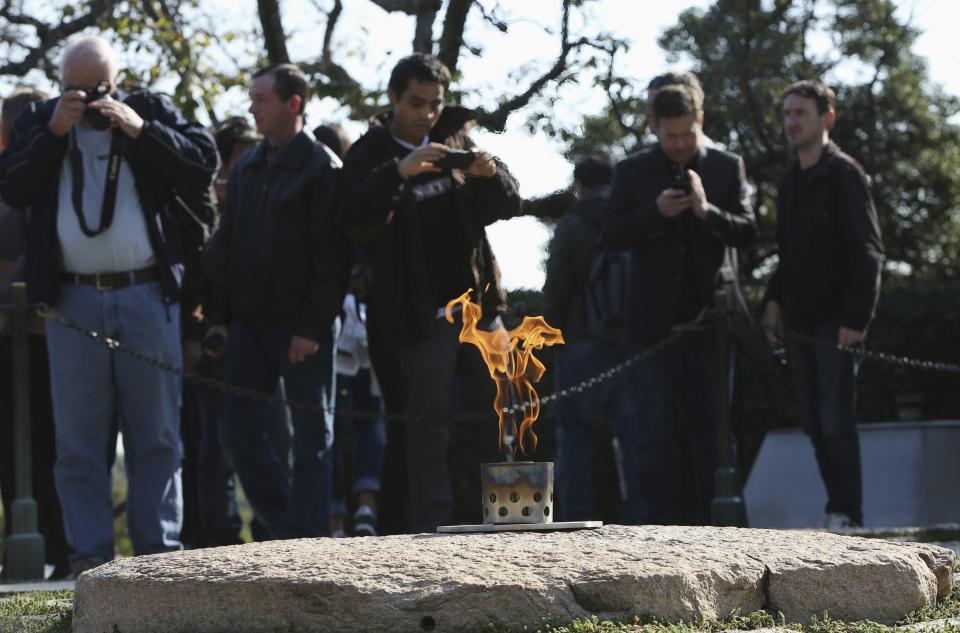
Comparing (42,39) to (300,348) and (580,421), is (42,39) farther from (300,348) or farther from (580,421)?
(300,348)

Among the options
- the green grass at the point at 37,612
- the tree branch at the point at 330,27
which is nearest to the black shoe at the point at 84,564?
the green grass at the point at 37,612

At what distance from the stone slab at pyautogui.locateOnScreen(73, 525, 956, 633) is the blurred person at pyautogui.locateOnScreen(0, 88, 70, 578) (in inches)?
150

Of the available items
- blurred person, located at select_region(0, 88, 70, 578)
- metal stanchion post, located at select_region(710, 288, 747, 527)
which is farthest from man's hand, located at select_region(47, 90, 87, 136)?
metal stanchion post, located at select_region(710, 288, 747, 527)

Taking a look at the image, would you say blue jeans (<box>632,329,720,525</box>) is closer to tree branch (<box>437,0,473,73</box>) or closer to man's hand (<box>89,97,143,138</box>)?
man's hand (<box>89,97,143,138</box>)

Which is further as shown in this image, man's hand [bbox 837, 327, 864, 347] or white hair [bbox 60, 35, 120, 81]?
man's hand [bbox 837, 327, 864, 347]

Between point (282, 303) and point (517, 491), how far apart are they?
8.12 feet

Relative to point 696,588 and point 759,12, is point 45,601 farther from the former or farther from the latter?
point 759,12

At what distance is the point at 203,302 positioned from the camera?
7691mm

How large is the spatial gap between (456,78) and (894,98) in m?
12.1

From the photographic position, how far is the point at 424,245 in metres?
7.00

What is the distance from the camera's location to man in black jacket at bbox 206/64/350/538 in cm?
709

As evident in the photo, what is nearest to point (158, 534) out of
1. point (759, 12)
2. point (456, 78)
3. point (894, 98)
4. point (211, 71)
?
point (456, 78)

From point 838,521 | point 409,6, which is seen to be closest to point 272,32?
point 409,6

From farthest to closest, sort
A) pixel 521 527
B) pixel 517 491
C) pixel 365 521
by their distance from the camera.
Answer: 1. pixel 365 521
2. pixel 517 491
3. pixel 521 527
